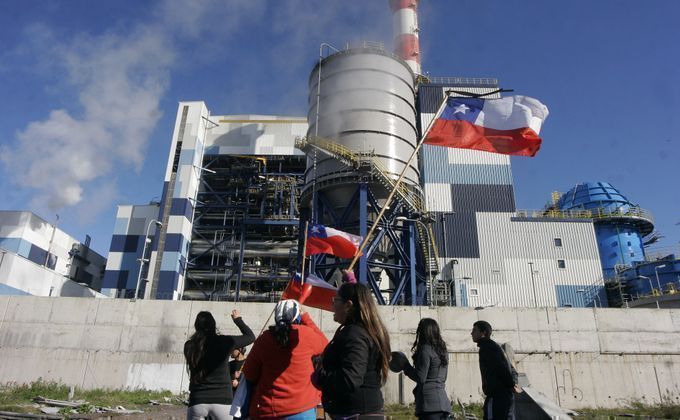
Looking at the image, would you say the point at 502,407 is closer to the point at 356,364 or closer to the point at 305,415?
the point at 305,415

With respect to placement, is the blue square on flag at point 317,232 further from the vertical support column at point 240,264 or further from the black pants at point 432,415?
the vertical support column at point 240,264

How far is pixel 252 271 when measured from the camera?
30031 millimetres

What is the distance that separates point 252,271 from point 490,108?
22.9m

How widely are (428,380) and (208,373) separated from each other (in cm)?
196

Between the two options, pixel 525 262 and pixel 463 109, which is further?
pixel 525 262

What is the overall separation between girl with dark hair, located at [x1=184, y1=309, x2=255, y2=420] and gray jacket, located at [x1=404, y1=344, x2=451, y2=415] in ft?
5.32

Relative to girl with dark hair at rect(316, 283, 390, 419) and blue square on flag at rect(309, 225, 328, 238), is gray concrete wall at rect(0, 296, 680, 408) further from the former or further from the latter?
girl with dark hair at rect(316, 283, 390, 419)

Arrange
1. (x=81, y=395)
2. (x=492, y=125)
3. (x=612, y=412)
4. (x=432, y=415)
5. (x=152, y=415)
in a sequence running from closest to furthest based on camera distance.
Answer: (x=432, y=415), (x=152, y=415), (x=492, y=125), (x=612, y=412), (x=81, y=395)

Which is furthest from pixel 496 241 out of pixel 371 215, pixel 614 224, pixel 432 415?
pixel 432 415

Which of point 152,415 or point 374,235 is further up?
point 374,235

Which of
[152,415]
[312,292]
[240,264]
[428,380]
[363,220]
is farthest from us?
[240,264]

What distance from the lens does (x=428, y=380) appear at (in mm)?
3828

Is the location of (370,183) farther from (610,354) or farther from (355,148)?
(610,354)

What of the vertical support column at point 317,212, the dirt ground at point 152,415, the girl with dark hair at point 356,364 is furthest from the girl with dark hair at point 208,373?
the vertical support column at point 317,212
